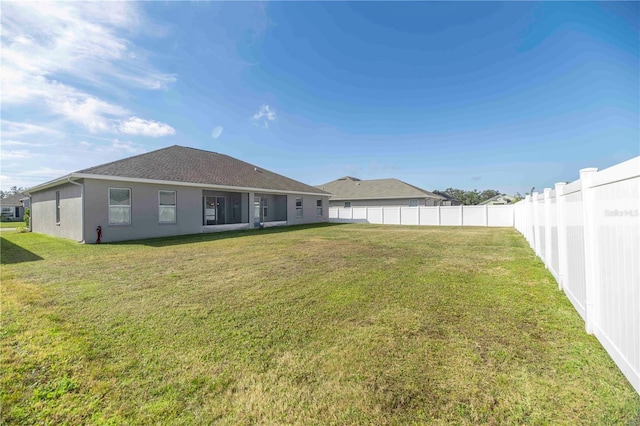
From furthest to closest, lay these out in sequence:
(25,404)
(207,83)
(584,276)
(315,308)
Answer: (207,83) < (315,308) < (584,276) < (25,404)

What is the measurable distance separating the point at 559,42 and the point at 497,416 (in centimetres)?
1767

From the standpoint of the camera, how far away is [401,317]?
140 inches

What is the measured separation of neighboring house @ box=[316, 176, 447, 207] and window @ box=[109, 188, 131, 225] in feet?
62.6

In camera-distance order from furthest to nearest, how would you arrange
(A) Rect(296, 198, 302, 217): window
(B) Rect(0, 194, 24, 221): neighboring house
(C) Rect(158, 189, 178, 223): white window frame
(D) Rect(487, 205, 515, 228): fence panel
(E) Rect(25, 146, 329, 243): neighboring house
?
(B) Rect(0, 194, 24, 221): neighboring house, (A) Rect(296, 198, 302, 217): window, (D) Rect(487, 205, 515, 228): fence panel, (C) Rect(158, 189, 178, 223): white window frame, (E) Rect(25, 146, 329, 243): neighboring house

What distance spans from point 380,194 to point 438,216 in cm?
865

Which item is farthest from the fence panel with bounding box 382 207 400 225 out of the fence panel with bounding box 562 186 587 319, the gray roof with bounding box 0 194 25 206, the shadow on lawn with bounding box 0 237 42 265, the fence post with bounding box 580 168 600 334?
the gray roof with bounding box 0 194 25 206

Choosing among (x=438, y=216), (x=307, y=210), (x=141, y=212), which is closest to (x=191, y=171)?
(x=141, y=212)

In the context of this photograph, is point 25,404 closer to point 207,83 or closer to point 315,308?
point 315,308

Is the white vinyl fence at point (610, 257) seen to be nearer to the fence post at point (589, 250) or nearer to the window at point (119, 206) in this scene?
the fence post at point (589, 250)

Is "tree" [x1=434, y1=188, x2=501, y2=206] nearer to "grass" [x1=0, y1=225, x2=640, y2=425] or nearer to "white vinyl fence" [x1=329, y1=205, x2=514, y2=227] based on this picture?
"white vinyl fence" [x1=329, y1=205, x2=514, y2=227]

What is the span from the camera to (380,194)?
101 feet

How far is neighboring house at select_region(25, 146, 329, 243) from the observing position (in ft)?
36.0

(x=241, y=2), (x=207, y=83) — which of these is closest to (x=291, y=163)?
(x=207, y=83)

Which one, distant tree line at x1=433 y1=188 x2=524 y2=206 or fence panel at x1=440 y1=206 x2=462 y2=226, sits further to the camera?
distant tree line at x1=433 y1=188 x2=524 y2=206
